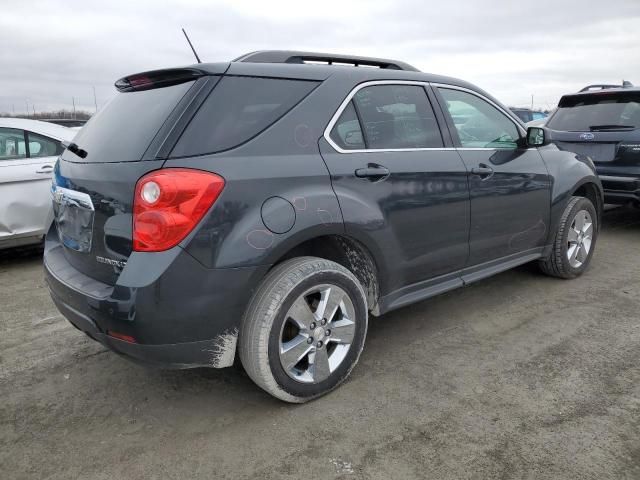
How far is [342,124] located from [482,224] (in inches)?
50.2

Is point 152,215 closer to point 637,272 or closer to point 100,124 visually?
point 100,124

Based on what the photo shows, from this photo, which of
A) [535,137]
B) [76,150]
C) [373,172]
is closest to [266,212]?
[373,172]

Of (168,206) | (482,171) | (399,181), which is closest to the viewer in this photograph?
(168,206)

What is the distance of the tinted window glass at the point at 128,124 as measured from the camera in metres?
2.37

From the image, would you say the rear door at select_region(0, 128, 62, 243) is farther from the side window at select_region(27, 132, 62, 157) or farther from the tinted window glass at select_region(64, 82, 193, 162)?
the tinted window glass at select_region(64, 82, 193, 162)

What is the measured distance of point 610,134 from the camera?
19.2 feet

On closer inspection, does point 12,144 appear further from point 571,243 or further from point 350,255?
point 571,243

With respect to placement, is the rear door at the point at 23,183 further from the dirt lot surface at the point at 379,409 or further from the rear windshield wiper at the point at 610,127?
the rear windshield wiper at the point at 610,127

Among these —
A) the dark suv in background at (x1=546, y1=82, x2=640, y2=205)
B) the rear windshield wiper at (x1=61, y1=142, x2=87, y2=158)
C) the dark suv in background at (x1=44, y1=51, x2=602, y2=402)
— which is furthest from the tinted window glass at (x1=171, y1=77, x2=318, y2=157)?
the dark suv in background at (x1=546, y1=82, x2=640, y2=205)

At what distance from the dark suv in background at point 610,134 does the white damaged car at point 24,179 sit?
5448mm

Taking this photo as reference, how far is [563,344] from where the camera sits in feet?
10.6

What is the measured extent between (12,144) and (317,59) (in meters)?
3.80

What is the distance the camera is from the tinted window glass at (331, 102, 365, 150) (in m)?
2.70

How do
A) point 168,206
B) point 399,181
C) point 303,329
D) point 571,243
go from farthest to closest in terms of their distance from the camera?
point 571,243
point 399,181
point 303,329
point 168,206
